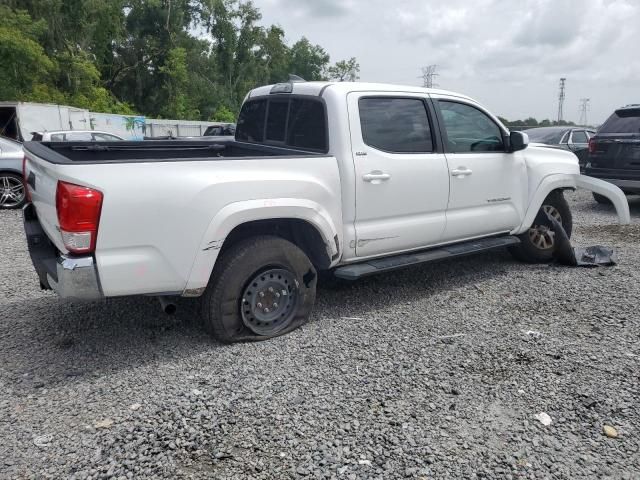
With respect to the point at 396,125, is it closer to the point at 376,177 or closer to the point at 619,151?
the point at 376,177

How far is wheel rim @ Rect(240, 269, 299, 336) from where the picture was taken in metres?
3.74

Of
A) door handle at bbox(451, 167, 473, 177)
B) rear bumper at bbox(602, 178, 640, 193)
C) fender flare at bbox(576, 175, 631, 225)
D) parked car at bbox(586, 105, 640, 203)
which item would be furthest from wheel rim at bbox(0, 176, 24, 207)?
rear bumper at bbox(602, 178, 640, 193)

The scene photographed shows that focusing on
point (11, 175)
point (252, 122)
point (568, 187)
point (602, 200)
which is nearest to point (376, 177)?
point (252, 122)

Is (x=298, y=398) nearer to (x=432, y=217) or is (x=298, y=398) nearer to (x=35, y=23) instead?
(x=432, y=217)

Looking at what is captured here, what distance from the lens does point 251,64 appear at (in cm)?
5147

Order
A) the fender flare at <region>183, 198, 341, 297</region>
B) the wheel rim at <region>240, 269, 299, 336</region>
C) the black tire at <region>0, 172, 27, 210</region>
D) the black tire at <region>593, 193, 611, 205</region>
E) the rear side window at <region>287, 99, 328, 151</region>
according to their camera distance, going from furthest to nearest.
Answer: the black tire at <region>593, 193, 611, 205</region>
the black tire at <region>0, 172, 27, 210</region>
the rear side window at <region>287, 99, 328, 151</region>
the wheel rim at <region>240, 269, 299, 336</region>
the fender flare at <region>183, 198, 341, 297</region>

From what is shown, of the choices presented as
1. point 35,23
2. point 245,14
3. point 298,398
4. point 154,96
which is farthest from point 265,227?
point 245,14

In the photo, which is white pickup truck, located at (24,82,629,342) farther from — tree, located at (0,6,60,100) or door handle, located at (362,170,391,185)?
tree, located at (0,6,60,100)

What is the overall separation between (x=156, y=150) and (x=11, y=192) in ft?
21.7

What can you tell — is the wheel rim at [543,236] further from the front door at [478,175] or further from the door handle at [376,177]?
the door handle at [376,177]

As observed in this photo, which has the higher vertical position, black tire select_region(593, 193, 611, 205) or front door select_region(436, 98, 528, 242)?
front door select_region(436, 98, 528, 242)

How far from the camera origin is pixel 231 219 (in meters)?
3.42

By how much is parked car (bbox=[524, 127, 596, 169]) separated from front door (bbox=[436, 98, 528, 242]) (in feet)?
27.9

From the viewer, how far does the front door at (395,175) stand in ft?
13.6
